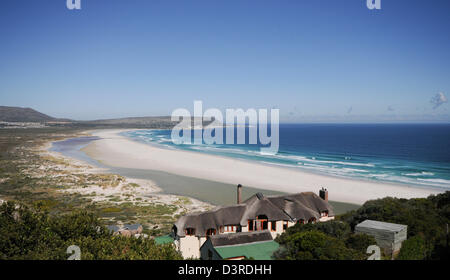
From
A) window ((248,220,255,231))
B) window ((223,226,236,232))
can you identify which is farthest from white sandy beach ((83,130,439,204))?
window ((223,226,236,232))

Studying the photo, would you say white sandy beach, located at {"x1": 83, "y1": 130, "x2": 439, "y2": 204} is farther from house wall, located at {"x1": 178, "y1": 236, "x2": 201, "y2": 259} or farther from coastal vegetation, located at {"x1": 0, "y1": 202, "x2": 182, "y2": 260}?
coastal vegetation, located at {"x1": 0, "y1": 202, "x2": 182, "y2": 260}

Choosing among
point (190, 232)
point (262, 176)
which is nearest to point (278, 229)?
point (190, 232)

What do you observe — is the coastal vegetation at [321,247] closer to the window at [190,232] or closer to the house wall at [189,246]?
the house wall at [189,246]

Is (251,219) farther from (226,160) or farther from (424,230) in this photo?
(226,160)

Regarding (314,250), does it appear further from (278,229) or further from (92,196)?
(92,196)
